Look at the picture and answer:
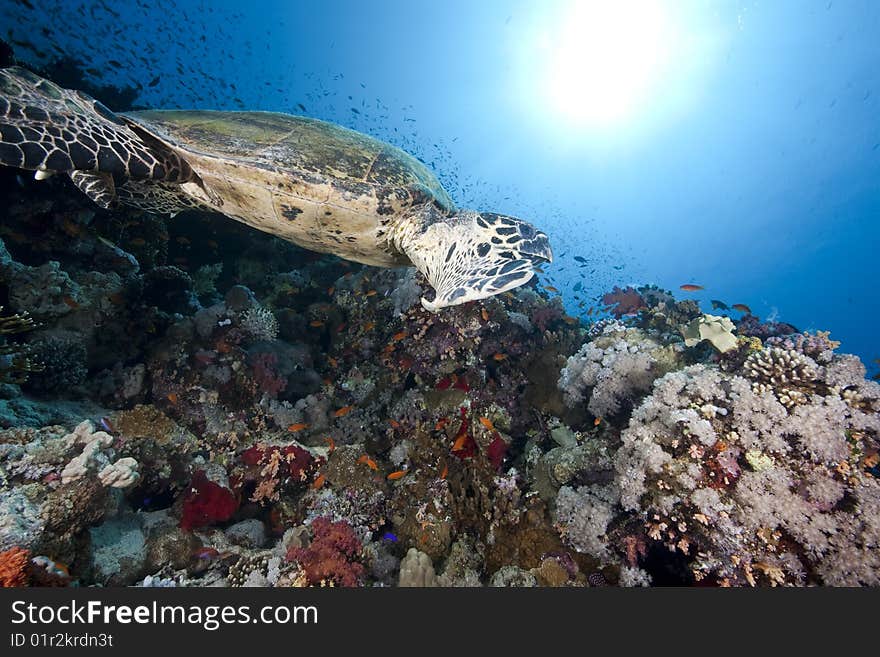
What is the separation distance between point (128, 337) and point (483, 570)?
18.2 ft

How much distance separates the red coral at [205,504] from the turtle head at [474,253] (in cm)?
286

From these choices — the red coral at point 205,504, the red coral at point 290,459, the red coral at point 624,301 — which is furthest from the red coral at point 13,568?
the red coral at point 624,301

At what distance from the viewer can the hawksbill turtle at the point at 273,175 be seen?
3188 millimetres

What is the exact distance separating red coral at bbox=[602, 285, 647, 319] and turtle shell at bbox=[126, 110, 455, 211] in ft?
17.0

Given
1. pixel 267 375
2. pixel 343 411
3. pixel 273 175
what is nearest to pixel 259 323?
pixel 267 375

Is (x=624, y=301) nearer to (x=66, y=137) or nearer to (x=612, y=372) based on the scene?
(x=612, y=372)

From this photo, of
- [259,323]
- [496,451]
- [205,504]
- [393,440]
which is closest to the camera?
[205,504]

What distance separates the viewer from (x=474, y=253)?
148 inches

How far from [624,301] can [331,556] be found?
7.70 meters

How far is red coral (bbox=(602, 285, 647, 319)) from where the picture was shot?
7.82m

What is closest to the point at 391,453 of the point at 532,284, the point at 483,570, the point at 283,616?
the point at 483,570

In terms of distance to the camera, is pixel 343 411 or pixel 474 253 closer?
pixel 474 253

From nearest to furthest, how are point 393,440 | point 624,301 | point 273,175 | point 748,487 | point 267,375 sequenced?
point 748,487, point 273,175, point 393,440, point 267,375, point 624,301

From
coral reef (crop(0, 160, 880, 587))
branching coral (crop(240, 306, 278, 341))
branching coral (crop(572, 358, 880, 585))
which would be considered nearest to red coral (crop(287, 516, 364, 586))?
coral reef (crop(0, 160, 880, 587))
